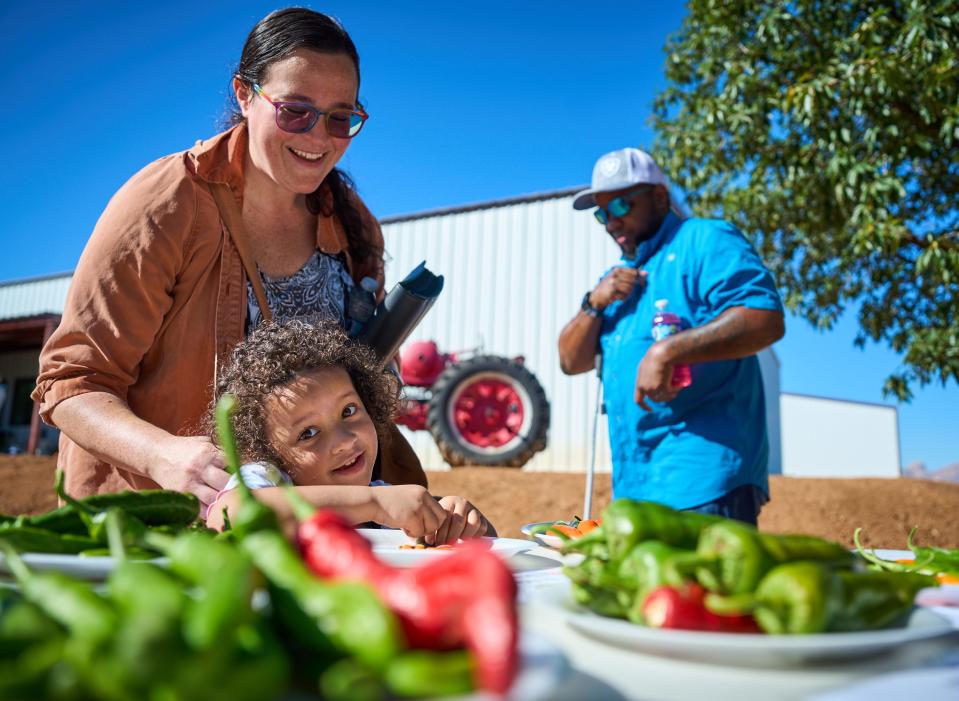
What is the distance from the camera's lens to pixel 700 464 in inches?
110

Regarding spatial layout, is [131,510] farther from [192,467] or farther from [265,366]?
[265,366]

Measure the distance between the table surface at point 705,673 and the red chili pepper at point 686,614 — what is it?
0.04m

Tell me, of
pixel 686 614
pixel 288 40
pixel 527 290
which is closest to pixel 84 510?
pixel 686 614

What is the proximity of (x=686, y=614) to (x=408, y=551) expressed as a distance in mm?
681

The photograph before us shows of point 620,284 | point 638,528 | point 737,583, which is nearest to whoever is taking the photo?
point 737,583

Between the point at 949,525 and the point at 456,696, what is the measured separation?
31.7 feet

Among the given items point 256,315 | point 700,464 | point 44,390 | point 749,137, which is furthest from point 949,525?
point 44,390

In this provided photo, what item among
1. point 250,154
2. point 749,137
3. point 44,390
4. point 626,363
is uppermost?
point 749,137

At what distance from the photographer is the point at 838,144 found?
7.65 metres

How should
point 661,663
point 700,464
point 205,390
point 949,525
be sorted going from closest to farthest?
point 661,663
point 205,390
point 700,464
point 949,525

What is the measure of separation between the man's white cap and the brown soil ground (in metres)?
5.09

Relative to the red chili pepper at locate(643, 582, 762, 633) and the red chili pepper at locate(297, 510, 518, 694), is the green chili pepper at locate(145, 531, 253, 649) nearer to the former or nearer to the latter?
the red chili pepper at locate(297, 510, 518, 694)

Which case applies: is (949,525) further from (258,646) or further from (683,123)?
(258,646)

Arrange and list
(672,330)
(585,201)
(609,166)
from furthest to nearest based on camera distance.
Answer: (585,201)
(609,166)
(672,330)
